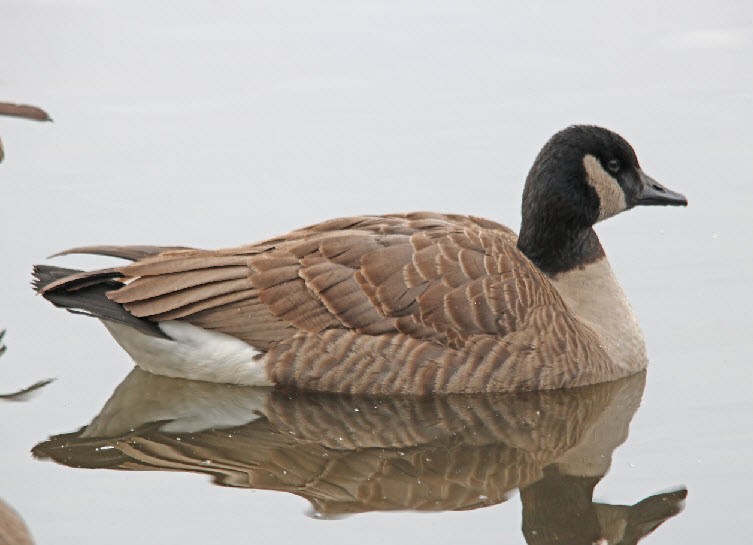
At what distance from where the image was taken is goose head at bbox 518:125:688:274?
9.32m

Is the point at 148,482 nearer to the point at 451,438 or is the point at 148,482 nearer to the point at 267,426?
the point at 267,426

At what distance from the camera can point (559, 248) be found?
9516mm

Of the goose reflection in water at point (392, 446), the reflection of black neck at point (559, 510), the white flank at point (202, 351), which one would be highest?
the white flank at point (202, 351)

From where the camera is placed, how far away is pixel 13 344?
9.34 meters

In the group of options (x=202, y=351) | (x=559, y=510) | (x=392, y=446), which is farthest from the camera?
A: (x=202, y=351)

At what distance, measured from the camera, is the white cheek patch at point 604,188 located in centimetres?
942

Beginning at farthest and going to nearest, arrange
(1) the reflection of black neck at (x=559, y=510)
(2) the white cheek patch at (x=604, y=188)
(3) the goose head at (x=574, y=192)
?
1. (2) the white cheek patch at (x=604, y=188)
2. (3) the goose head at (x=574, y=192)
3. (1) the reflection of black neck at (x=559, y=510)

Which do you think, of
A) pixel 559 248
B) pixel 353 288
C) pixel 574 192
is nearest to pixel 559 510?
pixel 353 288

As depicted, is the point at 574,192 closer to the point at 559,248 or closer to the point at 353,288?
the point at 559,248

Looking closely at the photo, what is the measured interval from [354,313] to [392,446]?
1.02m

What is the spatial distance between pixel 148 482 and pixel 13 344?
2.10 metres

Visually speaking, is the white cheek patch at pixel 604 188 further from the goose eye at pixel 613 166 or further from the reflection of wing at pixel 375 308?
the reflection of wing at pixel 375 308

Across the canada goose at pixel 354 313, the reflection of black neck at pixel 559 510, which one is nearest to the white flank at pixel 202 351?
the canada goose at pixel 354 313

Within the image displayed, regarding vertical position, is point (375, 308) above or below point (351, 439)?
above
